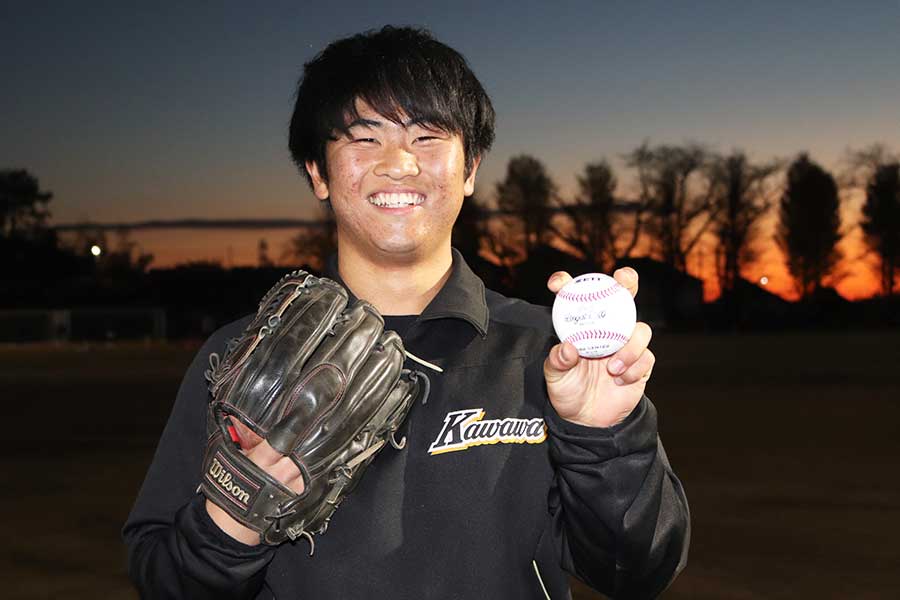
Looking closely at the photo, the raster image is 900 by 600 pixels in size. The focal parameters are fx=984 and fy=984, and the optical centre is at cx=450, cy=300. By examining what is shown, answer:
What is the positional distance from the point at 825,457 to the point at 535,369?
28.6ft

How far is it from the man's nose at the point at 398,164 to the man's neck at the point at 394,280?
0.84ft

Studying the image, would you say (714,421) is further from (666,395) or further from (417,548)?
(417,548)

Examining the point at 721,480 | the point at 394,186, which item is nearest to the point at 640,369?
the point at 394,186

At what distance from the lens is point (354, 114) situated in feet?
8.56

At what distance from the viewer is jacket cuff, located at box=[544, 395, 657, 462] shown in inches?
85.0

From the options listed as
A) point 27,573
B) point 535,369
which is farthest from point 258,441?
point 27,573

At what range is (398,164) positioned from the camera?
2477 millimetres

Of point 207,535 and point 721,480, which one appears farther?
point 721,480

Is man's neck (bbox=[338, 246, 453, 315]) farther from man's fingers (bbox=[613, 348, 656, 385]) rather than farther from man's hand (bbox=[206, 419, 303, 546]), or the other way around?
man's fingers (bbox=[613, 348, 656, 385])

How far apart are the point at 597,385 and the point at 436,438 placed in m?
0.50

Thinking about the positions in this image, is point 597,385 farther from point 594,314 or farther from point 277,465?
point 277,465

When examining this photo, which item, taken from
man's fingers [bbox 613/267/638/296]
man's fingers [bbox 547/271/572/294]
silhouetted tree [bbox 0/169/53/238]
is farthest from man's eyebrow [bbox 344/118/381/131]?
silhouetted tree [bbox 0/169/53/238]

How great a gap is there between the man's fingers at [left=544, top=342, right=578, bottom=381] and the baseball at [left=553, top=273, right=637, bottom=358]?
0.15 meters

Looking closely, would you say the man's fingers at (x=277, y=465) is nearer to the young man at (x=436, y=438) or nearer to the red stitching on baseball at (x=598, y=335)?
the young man at (x=436, y=438)
